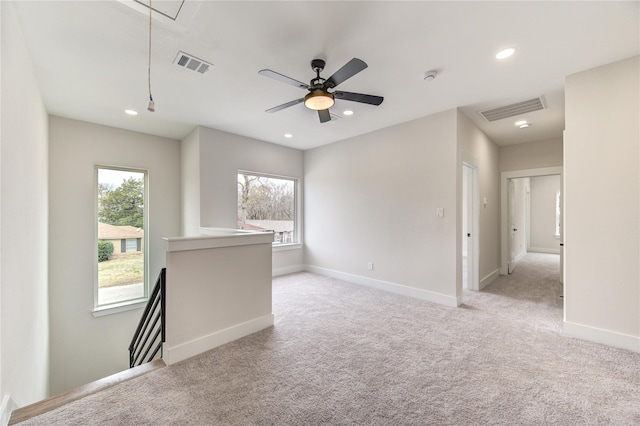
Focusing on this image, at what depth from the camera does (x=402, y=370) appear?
212cm

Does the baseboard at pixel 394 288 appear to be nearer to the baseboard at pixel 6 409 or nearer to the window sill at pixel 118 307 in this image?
the window sill at pixel 118 307

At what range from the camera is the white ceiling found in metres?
1.86

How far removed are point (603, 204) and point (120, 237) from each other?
21.0 feet

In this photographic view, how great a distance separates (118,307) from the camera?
4273 mm

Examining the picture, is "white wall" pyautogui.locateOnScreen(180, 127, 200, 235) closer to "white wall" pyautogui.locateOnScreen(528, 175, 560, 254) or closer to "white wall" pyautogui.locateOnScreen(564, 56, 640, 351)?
"white wall" pyautogui.locateOnScreen(564, 56, 640, 351)

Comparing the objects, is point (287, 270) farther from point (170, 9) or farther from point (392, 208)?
point (170, 9)

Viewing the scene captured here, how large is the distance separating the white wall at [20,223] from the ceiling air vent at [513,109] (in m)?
4.81

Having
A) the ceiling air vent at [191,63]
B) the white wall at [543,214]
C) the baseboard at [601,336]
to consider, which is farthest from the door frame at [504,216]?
the ceiling air vent at [191,63]

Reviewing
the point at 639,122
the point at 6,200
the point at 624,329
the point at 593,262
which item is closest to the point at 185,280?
the point at 6,200

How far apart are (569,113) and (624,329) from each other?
2145 mm

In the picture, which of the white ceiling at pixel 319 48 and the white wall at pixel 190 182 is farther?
the white wall at pixel 190 182

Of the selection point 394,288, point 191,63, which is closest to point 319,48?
point 191,63

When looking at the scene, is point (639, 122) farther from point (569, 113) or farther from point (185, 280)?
point (185, 280)

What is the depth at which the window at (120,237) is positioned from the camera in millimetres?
4234
